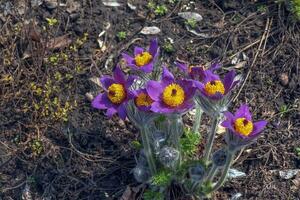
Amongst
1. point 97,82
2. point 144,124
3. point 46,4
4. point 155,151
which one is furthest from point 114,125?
point 46,4

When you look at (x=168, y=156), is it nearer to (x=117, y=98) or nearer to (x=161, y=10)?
(x=117, y=98)

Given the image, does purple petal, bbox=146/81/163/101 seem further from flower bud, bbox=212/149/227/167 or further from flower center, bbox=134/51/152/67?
flower bud, bbox=212/149/227/167

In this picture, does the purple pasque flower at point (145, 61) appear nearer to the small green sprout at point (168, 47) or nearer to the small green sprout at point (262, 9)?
the small green sprout at point (168, 47)

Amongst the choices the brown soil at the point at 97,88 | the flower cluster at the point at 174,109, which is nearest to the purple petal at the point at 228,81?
the flower cluster at the point at 174,109

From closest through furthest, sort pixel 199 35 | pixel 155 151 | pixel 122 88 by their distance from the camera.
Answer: pixel 122 88
pixel 155 151
pixel 199 35

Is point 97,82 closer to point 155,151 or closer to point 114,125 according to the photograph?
point 114,125

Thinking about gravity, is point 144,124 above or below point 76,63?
above

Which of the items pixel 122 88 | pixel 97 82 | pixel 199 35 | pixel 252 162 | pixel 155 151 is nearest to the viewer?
pixel 122 88
